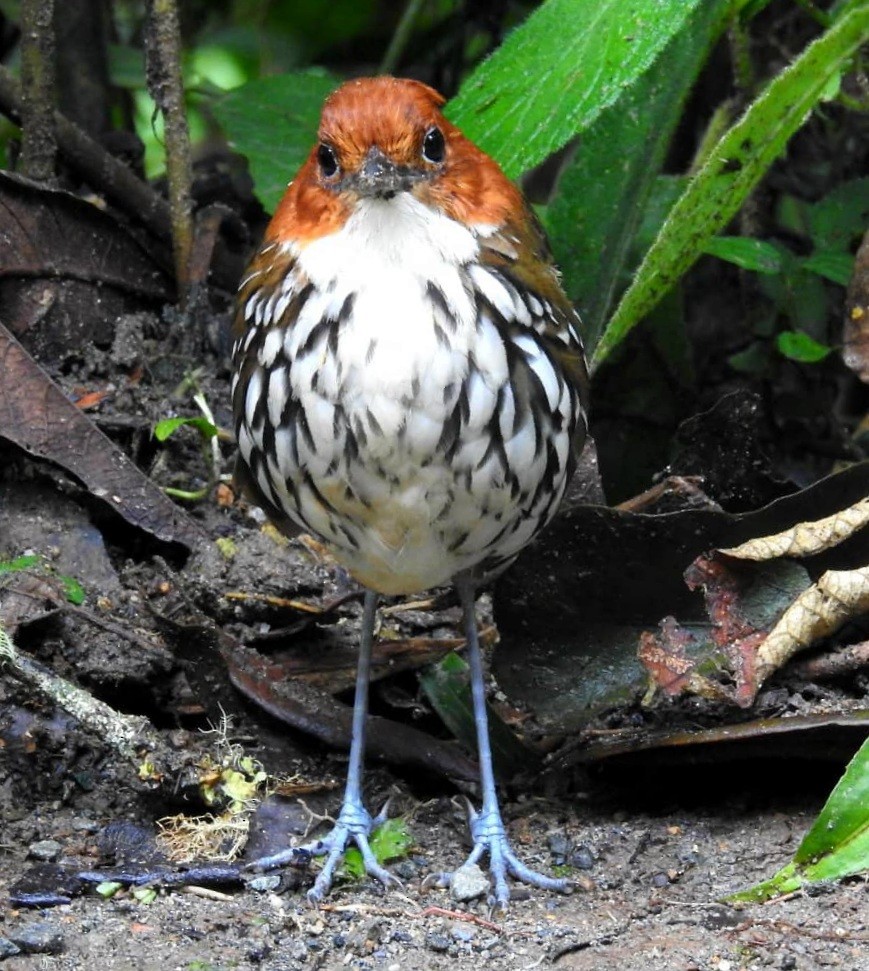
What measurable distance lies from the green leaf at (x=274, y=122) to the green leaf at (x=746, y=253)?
1350mm

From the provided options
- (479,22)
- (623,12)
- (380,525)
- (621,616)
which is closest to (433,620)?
(621,616)

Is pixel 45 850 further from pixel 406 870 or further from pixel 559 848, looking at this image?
pixel 559 848

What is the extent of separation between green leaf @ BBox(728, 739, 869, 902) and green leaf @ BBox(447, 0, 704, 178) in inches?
70.6

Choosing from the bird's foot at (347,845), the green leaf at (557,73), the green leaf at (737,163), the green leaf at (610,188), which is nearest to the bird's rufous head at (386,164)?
the green leaf at (557,73)

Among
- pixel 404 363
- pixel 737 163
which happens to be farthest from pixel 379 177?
pixel 737 163

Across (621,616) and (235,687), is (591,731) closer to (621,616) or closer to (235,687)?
(621,616)

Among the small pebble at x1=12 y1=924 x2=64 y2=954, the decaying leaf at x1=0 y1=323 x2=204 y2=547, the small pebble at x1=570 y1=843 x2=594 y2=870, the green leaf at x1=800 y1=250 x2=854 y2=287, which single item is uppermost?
the green leaf at x1=800 y1=250 x2=854 y2=287

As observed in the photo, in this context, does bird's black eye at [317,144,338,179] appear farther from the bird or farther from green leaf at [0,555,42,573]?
green leaf at [0,555,42,573]

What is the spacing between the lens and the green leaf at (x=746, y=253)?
4.69m

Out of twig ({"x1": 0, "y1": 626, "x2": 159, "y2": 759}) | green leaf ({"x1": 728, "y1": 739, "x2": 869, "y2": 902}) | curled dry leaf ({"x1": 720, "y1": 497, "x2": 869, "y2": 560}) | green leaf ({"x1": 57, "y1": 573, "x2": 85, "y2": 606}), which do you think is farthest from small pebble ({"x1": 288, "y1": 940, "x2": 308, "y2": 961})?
curled dry leaf ({"x1": 720, "y1": 497, "x2": 869, "y2": 560})

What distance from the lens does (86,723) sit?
12.1 feet

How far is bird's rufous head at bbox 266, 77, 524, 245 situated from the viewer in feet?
11.6

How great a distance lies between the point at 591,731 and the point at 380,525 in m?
0.85

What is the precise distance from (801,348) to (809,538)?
42.6 inches
